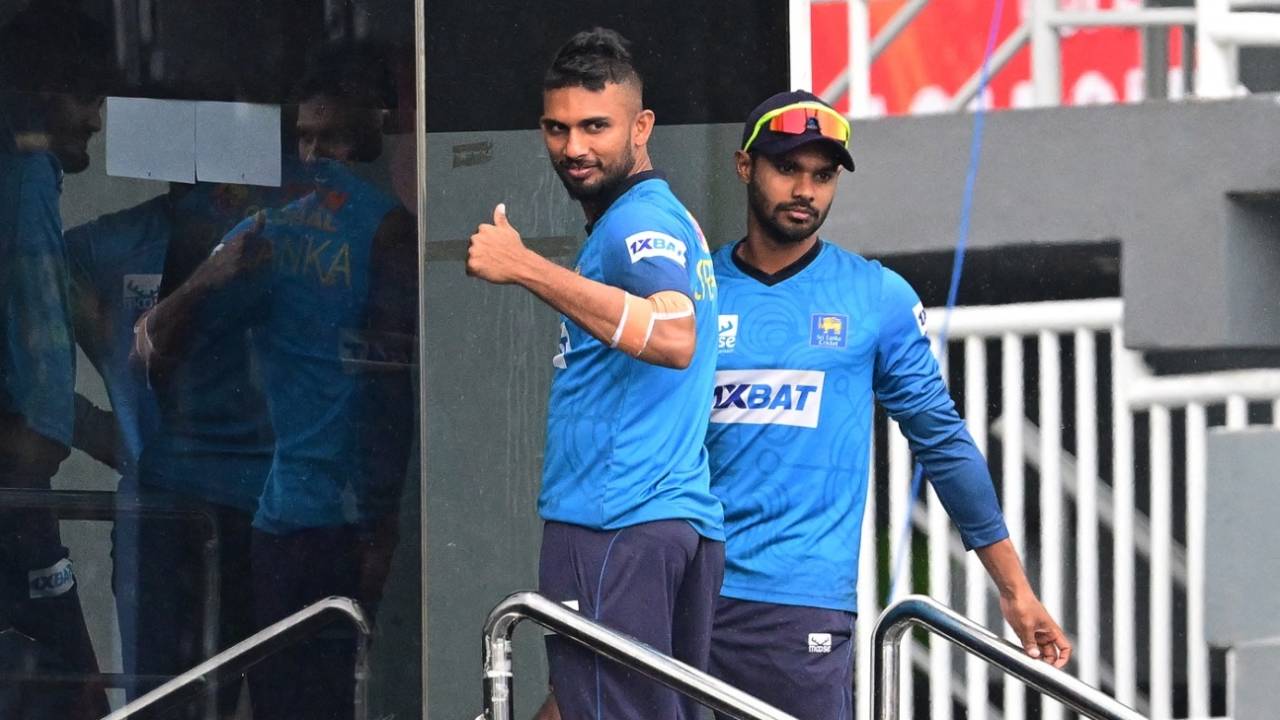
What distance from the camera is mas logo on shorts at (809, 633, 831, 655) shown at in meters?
4.24

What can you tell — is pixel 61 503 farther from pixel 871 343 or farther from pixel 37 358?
pixel 871 343

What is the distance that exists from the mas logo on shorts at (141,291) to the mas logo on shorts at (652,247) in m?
0.93

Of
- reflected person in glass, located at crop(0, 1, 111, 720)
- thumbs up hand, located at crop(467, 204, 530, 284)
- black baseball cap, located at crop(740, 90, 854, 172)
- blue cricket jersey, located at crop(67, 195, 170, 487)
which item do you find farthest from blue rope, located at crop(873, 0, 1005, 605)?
reflected person in glass, located at crop(0, 1, 111, 720)

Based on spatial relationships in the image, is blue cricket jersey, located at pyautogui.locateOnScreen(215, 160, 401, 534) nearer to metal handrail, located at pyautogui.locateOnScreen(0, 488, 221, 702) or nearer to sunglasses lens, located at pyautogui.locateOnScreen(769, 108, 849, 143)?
metal handrail, located at pyautogui.locateOnScreen(0, 488, 221, 702)

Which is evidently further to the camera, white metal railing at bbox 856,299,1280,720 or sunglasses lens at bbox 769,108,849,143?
white metal railing at bbox 856,299,1280,720

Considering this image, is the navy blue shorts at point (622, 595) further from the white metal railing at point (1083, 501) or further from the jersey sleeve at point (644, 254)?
the white metal railing at point (1083, 501)

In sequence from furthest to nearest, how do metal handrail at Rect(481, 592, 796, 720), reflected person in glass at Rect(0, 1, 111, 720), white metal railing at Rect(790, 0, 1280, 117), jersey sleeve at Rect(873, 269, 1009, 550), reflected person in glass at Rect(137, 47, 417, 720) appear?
white metal railing at Rect(790, 0, 1280, 117)
jersey sleeve at Rect(873, 269, 1009, 550)
reflected person in glass at Rect(137, 47, 417, 720)
reflected person in glass at Rect(0, 1, 111, 720)
metal handrail at Rect(481, 592, 796, 720)

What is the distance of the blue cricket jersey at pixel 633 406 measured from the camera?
3.65 metres

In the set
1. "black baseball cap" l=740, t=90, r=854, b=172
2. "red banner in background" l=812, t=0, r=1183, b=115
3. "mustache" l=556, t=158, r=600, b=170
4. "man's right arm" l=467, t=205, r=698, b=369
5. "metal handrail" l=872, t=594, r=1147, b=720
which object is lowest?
"metal handrail" l=872, t=594, r=1147, b=720

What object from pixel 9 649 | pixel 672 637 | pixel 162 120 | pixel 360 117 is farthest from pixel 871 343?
pixel 9 649

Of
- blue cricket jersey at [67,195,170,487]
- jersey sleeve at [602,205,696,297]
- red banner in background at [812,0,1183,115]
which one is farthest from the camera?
red banner in background at [812,0,1183,115]

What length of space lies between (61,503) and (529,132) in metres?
1.66

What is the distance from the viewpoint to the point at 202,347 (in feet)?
13.0

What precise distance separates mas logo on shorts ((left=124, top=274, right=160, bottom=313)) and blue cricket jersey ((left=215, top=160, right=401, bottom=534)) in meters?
0.15
